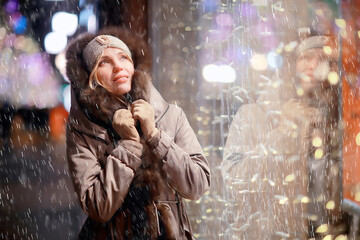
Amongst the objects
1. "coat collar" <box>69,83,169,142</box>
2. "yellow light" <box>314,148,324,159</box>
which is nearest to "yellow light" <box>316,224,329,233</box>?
"yellow light" <box>314,148,324,159</box>

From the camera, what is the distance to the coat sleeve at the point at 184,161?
102 centimetres

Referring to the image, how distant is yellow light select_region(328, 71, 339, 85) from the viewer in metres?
1.22

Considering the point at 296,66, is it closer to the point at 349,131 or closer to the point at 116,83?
the point at 349,131

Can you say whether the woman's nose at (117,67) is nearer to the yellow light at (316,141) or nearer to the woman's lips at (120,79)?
the woman's lips at (120,79)

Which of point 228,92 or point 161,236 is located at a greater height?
point 228,92

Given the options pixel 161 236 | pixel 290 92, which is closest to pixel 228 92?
pixel 290 92

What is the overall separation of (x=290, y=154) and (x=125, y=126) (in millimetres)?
473

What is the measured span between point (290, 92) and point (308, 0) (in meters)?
0.25

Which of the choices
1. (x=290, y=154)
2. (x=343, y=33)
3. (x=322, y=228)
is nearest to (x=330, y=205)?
(x=322, y=228)

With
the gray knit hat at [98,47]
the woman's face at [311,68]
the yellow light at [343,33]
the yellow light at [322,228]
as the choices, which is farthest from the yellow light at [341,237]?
the gray knit hat at [98,47]

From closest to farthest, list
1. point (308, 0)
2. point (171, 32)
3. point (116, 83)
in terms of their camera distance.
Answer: point (116, 83) → point (171, 32) → point (308, 0)

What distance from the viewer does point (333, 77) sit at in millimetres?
1227

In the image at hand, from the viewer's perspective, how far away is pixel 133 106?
102 centimetres

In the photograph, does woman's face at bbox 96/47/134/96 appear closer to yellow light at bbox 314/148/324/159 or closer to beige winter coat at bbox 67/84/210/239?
beige winter coat at bbox 67/84/210/239
